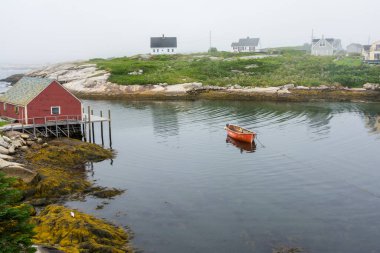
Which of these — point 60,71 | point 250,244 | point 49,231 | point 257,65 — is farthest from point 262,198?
point 60,71

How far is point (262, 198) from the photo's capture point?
1270 inches

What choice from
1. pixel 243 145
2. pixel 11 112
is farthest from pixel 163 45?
pixel 243 145

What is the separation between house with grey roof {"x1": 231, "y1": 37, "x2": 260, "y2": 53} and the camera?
558 ft

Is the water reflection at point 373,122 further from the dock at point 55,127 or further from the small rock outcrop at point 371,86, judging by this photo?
the dock at point 55,127

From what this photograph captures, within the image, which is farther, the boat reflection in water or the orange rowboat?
the orange rowboat

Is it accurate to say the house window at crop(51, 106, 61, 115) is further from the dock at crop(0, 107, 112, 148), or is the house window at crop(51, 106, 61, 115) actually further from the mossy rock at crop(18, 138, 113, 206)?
the mossy rock at crop(18, 138, 113, 206)

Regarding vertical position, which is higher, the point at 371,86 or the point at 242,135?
the point at 371,86

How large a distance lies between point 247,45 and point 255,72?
6506 centimetres

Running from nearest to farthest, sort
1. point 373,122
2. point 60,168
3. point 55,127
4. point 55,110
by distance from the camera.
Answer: point 60,168 < point 55,110 < point 55,127 < point 373,122

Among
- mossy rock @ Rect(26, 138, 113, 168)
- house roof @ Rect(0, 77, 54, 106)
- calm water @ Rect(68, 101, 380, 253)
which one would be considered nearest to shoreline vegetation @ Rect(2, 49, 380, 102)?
calm water @ Rect(68, 101, 380, 253)

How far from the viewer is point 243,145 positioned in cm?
4978

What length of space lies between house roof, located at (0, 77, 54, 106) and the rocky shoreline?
43532 mm

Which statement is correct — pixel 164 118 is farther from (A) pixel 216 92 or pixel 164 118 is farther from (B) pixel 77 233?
(B) pixel 77 233

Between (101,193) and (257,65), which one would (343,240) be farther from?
(257,65)
